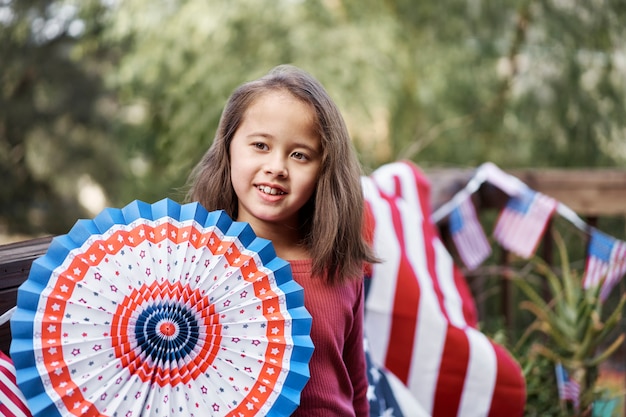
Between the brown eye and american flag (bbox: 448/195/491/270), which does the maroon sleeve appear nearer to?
the brown eye

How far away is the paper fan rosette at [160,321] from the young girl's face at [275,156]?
10cm

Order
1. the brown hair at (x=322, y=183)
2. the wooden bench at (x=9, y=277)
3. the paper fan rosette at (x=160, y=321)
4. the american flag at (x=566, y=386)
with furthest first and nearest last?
1. the american flag at (x=566, y=386)
2. the brown hair at (x=322, y=183)
3. the wooden bench at (x=9, y=277)
4. the paper fan rosette at (x=160, y=321)

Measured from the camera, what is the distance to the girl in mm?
1265

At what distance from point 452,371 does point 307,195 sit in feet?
3.15

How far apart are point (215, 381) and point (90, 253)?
0.25m

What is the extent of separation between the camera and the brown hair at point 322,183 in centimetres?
129

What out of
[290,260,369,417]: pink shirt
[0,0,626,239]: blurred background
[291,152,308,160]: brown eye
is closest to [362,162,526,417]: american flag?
[290,260,369,417]: pink shirt

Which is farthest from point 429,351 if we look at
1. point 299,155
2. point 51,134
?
point 51,134

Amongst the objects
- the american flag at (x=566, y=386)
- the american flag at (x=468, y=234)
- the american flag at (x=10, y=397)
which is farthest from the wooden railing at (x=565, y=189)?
the american flag at (x=10, y=397)

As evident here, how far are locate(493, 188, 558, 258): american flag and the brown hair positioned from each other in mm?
1321

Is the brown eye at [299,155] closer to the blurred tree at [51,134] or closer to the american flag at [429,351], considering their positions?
the american flag at [429,351]

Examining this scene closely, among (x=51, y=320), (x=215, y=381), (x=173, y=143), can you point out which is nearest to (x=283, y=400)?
(x=215, y=381)

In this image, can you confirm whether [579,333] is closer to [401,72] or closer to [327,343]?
[327,343]

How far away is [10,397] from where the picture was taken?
108cm
